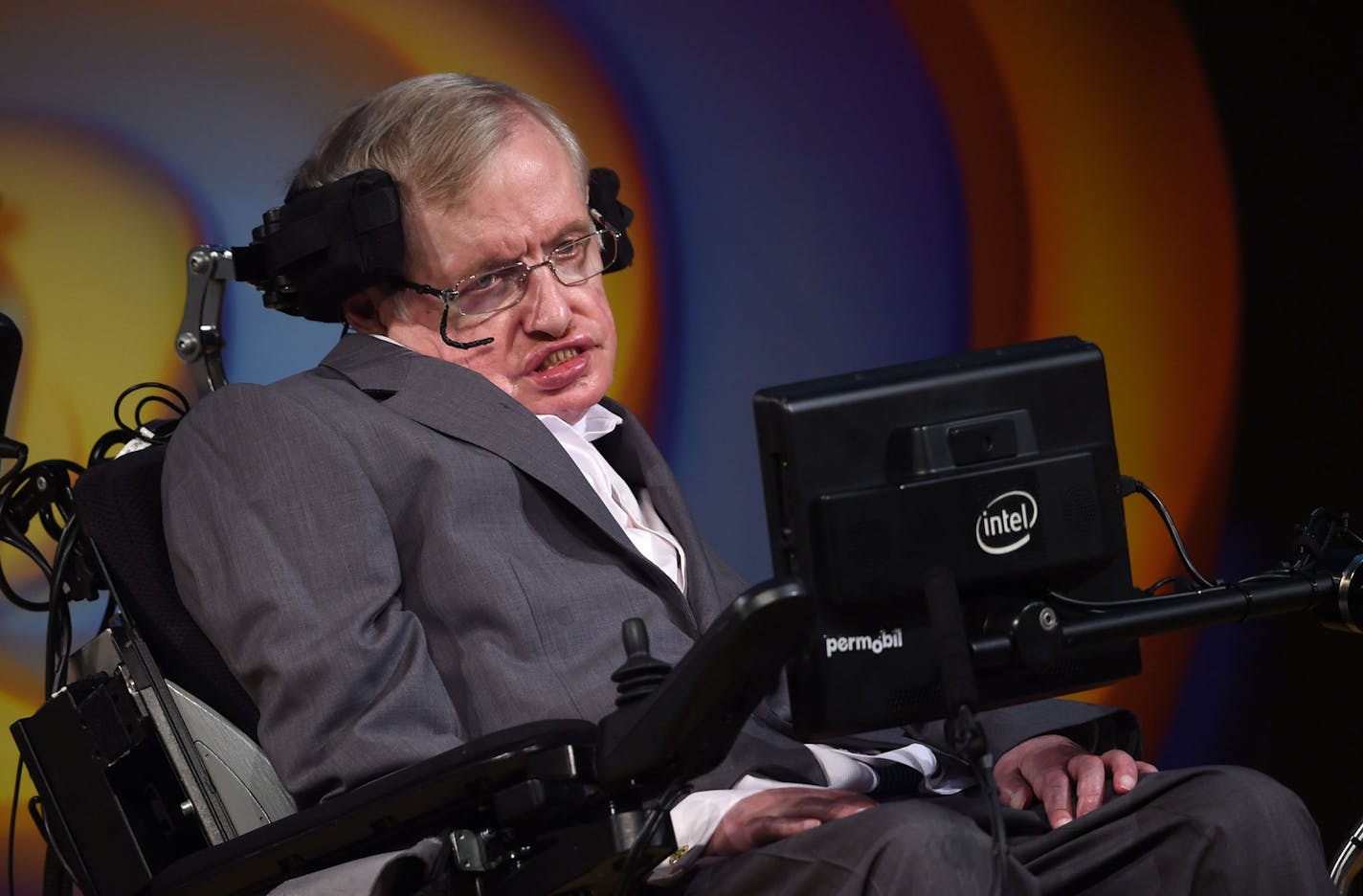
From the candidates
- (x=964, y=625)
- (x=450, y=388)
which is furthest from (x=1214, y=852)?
(x=450, y=388)

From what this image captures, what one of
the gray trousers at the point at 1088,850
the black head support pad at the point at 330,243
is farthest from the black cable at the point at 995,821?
the black head support pad at the point at 330,243

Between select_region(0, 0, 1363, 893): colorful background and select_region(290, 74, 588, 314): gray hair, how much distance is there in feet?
2.45

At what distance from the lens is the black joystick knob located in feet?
3.79

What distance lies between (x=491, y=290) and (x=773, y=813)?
2.87ft

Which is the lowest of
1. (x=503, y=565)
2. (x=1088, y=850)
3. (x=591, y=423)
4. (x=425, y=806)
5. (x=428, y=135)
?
(x=1088, y=850)

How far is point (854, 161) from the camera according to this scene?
2.96 m

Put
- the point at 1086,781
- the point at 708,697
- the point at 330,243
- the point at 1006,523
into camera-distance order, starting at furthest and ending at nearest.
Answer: the point at 330,243 → the point at 1086,781 → the point at 1006,523 → the point at 708,697

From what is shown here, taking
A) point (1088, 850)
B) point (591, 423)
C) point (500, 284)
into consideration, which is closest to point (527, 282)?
point (500, 284)

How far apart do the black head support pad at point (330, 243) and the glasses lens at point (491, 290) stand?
9 cm

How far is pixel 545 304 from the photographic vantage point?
1.95 meters

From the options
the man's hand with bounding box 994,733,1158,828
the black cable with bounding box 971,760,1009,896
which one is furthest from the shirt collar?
the black cable with bounding box 971,760,1009,896

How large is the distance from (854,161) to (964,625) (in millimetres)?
1911

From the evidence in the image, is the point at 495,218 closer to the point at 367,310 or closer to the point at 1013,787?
the point at 367,310

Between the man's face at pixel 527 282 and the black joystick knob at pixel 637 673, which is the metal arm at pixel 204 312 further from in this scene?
the black joystick knob at pixel 637 673
